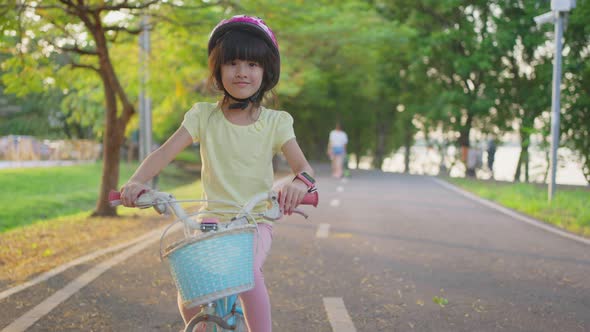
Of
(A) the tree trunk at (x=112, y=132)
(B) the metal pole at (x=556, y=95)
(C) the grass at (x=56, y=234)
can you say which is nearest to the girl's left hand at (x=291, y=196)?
(C) the grass at (x=56, y=234)

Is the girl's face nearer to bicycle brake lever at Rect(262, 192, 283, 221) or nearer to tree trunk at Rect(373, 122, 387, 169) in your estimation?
bicycle brake lever at Rect(262, 192, 283, 221)

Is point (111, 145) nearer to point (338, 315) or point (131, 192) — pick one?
point (338, 315)

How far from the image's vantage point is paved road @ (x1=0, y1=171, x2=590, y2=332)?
4.78 meters

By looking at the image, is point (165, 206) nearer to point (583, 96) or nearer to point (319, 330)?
point (319, 330)

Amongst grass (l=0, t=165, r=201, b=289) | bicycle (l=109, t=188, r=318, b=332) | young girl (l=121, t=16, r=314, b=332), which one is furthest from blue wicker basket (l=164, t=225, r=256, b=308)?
grass (l=0, t=165, r=201, b=289)

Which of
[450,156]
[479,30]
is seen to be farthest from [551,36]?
[450,156]

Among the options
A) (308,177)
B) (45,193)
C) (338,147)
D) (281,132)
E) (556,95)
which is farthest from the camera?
(338,147)

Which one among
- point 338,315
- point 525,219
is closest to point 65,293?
point 338,315

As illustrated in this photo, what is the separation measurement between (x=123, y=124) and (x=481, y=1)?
20.6 meters

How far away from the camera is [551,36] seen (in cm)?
2694

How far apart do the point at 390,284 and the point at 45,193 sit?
14987 mm

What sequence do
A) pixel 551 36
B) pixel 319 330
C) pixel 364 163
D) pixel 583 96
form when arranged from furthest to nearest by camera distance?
pixel 364 163 < pixel 551 36 < pixel 583 96 < pixel 319 330

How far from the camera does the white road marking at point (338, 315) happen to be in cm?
458

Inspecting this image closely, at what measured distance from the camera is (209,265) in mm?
2328
